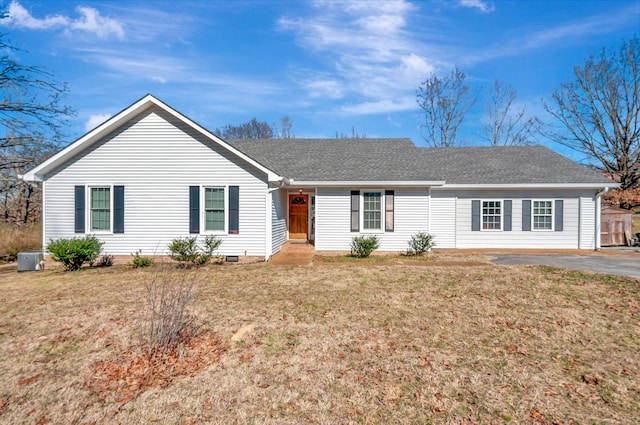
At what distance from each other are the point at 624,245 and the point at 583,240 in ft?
12.0

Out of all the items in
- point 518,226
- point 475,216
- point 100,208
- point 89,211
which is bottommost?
point 518,226

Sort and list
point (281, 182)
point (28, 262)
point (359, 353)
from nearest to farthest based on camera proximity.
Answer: point (359, 353), point (28, 262), point (281, 182)

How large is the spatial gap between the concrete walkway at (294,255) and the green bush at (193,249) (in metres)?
2.08

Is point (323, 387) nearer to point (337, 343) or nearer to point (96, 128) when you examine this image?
point (337, 343)

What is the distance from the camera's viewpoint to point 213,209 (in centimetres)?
1193

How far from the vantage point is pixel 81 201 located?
38.9 ft

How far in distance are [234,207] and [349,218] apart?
15.2ft

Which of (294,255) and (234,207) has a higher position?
(234,207)

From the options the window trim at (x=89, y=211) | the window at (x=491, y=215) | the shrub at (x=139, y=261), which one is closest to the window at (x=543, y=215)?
the window at (x=491, y=215)

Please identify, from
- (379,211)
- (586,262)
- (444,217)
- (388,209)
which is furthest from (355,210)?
(586,262)

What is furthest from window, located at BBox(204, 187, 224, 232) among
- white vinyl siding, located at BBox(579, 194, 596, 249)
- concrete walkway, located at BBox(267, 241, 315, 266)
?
white vinyl siding, located at BBox(579, 194, 596, 249)

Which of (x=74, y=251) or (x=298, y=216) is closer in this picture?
(x=74, y=251)

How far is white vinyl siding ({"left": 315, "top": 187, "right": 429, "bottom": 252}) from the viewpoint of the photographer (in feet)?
44.3

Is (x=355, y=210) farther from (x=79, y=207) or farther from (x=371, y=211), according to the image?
(x=79, y=207)
